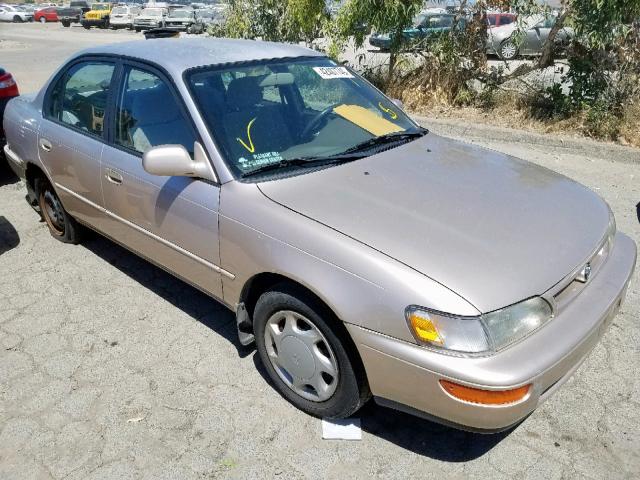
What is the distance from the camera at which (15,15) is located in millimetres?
46594

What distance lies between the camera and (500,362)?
203 cm

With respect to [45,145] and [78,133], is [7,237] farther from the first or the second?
[78,133]

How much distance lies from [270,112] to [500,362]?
73.0 inches

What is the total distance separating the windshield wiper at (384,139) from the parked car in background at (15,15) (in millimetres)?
53502

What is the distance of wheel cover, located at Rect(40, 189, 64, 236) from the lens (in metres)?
4.31

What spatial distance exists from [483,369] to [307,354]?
0.86 m

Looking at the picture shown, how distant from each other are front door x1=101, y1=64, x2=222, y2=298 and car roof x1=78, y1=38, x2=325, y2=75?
111mm

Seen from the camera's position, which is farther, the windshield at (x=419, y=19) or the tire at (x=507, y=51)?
the windshield at (x=419, y=19)

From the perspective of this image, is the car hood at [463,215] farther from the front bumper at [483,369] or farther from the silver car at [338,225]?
the front bumper at [483,369]

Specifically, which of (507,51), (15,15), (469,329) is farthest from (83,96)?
(15,15)

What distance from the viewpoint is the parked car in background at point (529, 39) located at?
24.9 ft

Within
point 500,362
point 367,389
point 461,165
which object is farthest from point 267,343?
point 461,165

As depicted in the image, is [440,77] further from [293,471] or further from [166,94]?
[293,471]

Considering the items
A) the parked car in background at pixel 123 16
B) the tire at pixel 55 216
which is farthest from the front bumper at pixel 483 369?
the parked car in background at pixel 123 16
